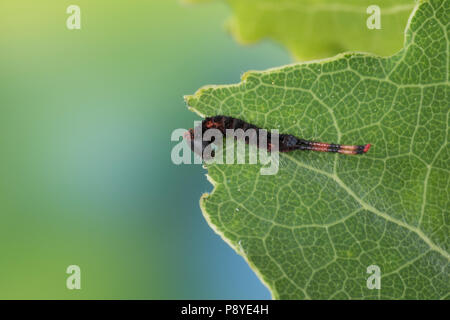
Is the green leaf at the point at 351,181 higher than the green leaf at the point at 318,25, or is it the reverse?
the green leaf at the point at 318,25

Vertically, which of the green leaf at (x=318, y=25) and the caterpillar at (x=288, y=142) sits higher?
the green leaf at (x=318, y=25)

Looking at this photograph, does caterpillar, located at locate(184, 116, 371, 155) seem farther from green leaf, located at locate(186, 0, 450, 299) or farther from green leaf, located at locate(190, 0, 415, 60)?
green leaf, located at locate(190, 0, 415, 60)

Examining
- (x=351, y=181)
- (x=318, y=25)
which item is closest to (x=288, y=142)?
(x=351, y=181)

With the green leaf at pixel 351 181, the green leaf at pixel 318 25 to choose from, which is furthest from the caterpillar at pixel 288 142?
the green leaf at pixel 318 25

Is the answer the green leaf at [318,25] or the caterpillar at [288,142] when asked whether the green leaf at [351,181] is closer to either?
the caterpillar at [288,142]

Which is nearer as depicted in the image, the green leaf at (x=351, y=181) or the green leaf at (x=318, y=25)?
the green leaf at (x=351, y=181)

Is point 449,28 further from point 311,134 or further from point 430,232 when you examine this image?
point 430,232

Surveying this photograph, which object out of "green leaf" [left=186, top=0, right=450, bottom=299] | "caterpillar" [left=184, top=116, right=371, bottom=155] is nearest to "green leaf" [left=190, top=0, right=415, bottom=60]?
"green leaf" [left=186, top=0, right=450, bottom=299]
